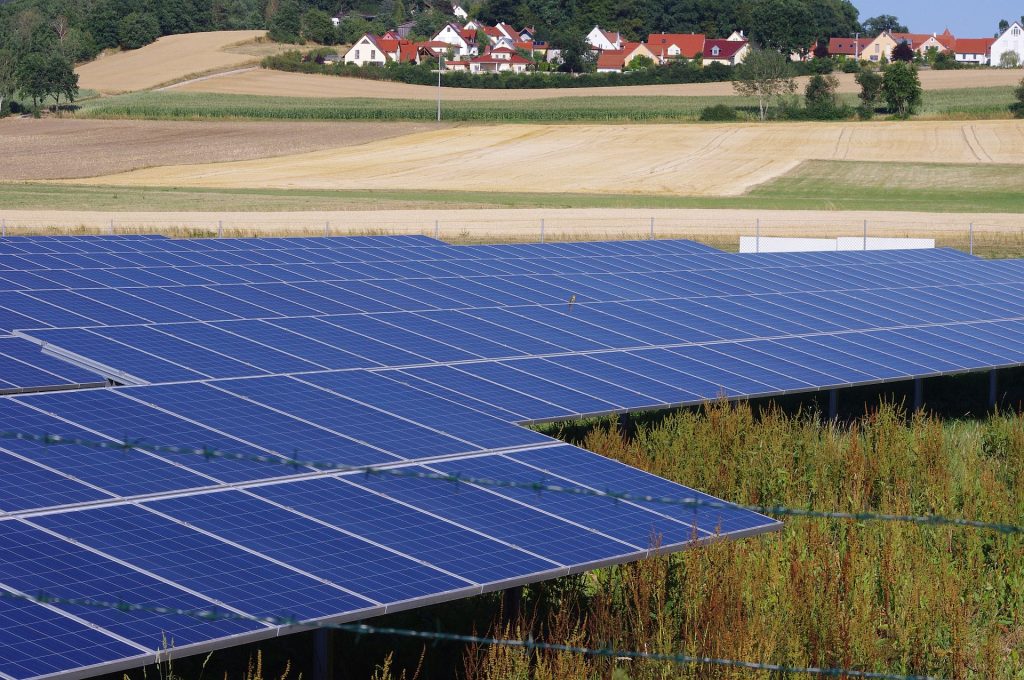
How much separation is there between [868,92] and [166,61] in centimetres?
8865

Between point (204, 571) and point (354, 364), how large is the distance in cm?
844

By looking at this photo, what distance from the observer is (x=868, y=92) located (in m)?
120

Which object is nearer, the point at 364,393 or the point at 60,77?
the point at 364,393

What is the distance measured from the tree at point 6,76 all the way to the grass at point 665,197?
175 ft

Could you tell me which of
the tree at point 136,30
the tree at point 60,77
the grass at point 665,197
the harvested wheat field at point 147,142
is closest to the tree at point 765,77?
the harvested wheat field at point 147,142

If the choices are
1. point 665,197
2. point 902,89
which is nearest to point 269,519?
point 665,197

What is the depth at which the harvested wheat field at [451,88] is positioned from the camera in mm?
146875

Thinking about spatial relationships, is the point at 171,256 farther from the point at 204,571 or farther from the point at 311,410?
the point at 204,571

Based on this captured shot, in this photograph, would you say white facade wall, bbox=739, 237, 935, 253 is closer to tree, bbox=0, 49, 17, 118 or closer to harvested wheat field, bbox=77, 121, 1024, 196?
harvested wheat field, bbox=77, 121, 1024, 196

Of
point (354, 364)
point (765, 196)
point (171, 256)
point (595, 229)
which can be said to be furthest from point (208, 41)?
point (354, 364)

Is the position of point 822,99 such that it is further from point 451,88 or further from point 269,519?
point 269,519

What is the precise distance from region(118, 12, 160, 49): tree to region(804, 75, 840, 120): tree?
326ft

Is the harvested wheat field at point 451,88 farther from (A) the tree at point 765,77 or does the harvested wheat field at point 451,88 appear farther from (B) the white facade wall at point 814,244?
(B) the white facade wall at point 814,244

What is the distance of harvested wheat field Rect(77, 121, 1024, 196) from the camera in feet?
289
